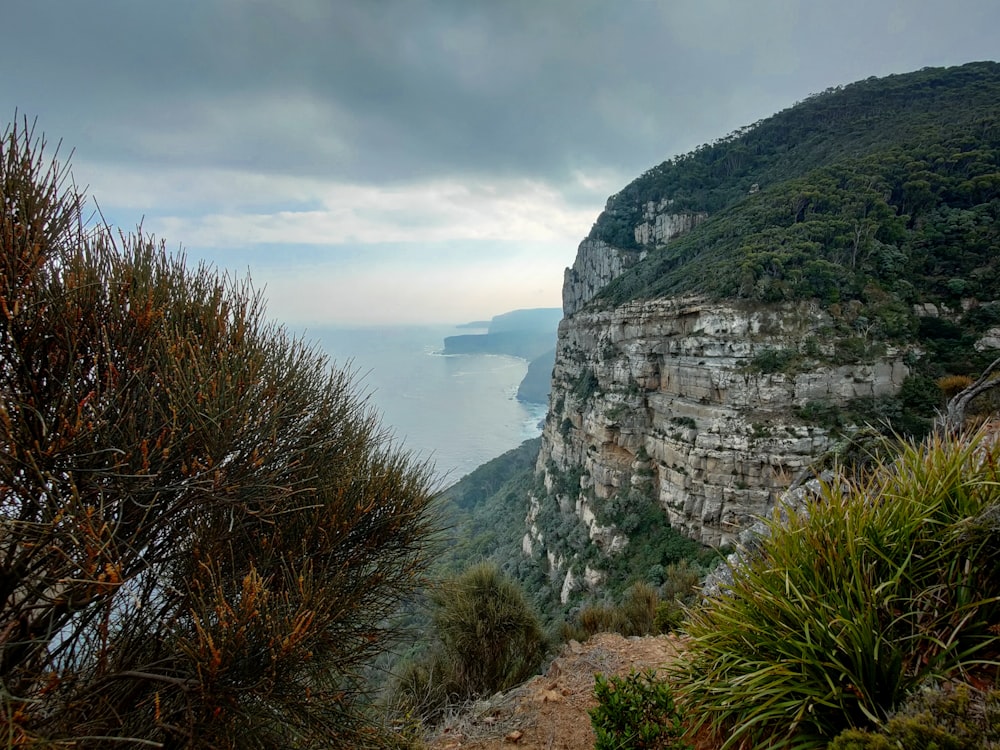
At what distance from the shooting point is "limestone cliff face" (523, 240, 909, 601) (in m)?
17.7

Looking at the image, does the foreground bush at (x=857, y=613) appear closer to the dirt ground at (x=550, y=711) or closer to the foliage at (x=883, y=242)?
the dirt ground at (x=550, y=711)

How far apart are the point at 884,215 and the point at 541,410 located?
7442 centimetres

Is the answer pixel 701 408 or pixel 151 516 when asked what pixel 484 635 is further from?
pixel 701 408

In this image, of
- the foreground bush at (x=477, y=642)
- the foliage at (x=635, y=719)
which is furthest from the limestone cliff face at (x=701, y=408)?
the foliage at (x=635, y=719)

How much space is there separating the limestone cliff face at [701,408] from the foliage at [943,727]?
463 inches

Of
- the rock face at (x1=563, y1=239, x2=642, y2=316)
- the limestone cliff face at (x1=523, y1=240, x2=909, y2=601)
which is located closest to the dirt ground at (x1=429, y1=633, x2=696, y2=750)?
the limestone cliff face at (x1=523, y1=240, x2=909, y2=601)

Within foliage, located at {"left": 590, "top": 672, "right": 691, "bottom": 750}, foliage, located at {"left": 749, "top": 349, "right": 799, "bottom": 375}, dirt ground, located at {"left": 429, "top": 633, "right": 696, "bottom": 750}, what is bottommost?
dirt ground, located at {"left": 429, "top": 633, "right": 696, "bottom": 750}

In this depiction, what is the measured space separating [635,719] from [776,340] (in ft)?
66.4

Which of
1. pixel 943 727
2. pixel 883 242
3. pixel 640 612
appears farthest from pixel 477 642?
pixel 883 242

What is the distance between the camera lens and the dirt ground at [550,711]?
3650mm

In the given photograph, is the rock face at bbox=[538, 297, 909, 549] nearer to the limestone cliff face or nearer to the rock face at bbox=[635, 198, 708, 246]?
the limestone cliff face

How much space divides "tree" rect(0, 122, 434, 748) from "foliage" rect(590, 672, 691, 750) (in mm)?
1797

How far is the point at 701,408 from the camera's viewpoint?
2027 centimetres

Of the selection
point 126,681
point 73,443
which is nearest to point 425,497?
point 126,681
